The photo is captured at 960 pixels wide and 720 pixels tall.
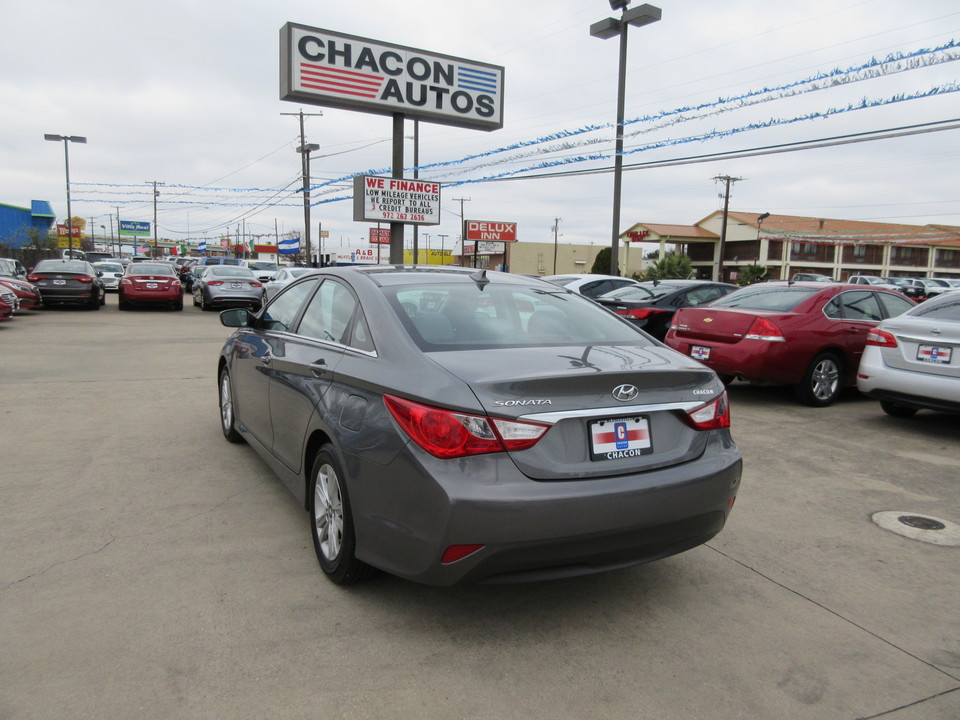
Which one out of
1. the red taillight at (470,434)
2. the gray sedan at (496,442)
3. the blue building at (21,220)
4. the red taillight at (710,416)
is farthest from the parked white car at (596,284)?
the blue building at (21,220)

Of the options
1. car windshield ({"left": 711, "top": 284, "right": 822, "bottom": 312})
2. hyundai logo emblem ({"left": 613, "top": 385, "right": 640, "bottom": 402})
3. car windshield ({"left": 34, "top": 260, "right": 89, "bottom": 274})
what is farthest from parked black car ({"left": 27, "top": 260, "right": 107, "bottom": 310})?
hyundai logo emblem ({"left": 613, "top": 385, "right": 640, "bottom": 402})

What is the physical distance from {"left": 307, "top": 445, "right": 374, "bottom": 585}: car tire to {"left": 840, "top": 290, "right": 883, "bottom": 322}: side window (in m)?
7.06

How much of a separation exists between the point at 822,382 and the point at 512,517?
6.79 metres

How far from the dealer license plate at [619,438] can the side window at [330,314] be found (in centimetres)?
146

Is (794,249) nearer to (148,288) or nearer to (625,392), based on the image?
(148,288)

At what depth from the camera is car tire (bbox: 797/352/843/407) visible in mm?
8133

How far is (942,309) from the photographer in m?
6.89

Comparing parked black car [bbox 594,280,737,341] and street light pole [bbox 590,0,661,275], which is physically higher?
street light pole [bbox 590,0,661,275]

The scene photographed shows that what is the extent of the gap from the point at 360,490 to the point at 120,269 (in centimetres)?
3590

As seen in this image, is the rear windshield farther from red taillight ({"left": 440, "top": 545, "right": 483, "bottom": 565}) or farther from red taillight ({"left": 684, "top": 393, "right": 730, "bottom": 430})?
red taillight ({"left": 440, "top": 545, "right": 483, "bottom": 565})

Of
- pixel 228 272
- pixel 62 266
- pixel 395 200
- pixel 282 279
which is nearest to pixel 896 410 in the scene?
pixel 395 200

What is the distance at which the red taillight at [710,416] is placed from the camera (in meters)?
3.19

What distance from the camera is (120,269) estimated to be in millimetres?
34438

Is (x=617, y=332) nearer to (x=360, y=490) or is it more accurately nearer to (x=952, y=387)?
(x=360, y=490)
